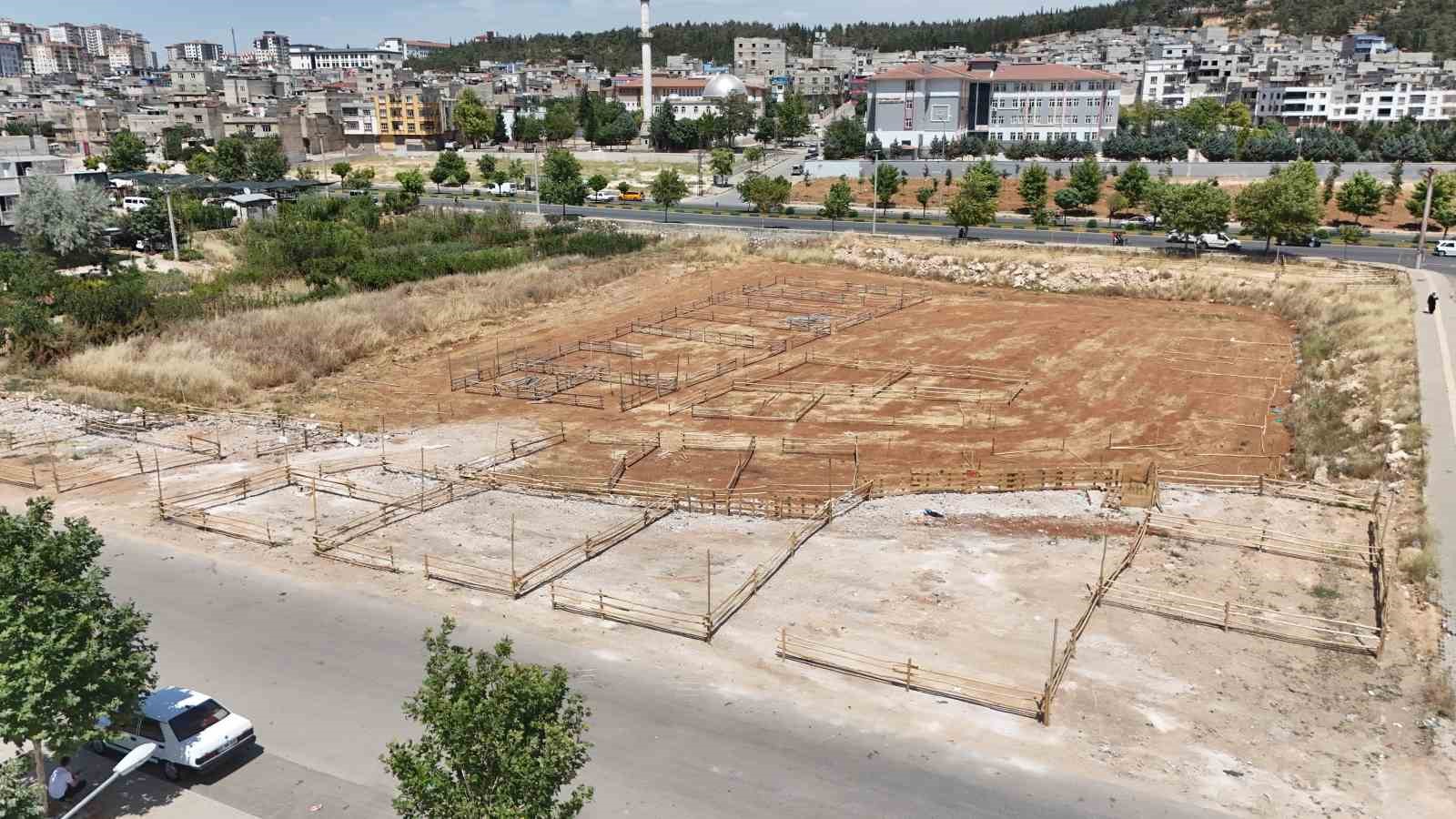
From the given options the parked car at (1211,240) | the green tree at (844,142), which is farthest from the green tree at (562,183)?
the parked car at (1211,240)

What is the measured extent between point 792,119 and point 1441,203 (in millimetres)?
79369

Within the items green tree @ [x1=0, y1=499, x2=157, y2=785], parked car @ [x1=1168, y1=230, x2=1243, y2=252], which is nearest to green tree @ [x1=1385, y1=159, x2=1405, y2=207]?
parked car @ [x1=1168, y1=230, x2=1243, y2=252]

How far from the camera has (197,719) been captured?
1413 centimetres

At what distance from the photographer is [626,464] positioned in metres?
28.5

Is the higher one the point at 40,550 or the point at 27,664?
the point at 40,550

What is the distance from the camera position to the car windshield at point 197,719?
45.6 feet

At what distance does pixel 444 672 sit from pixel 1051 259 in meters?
52.2

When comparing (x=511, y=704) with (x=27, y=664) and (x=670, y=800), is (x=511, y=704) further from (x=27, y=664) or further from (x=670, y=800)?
(x=27, y=664)

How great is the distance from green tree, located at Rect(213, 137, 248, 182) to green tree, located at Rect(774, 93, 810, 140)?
2558 inches

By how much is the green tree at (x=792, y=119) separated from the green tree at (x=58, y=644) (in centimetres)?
12252

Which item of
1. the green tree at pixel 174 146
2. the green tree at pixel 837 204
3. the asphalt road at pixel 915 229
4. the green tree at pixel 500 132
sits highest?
the green tree at pixel 500 132

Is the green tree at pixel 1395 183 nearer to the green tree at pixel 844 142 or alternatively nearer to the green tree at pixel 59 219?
the green tree at pixel 844 142

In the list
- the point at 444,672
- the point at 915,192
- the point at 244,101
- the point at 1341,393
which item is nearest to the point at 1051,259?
the point at 1341,393

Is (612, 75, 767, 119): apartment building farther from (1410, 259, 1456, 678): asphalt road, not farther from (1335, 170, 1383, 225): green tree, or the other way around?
(1410, 259, 1456, 678): asphalt road
